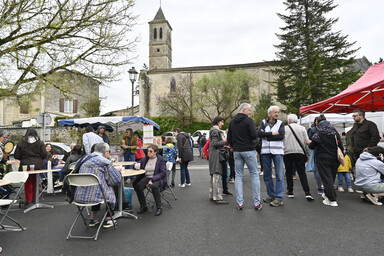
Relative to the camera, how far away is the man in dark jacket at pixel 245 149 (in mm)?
4699

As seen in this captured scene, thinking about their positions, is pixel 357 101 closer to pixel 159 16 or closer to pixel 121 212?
pixel 121 212

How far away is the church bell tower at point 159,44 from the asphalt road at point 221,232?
52.4m

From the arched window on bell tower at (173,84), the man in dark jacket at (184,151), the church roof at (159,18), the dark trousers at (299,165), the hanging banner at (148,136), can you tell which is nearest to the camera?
the dark trousers at (299,165)

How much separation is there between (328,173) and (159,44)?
178 ft

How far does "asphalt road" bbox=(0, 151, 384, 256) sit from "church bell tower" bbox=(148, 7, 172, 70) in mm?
52394

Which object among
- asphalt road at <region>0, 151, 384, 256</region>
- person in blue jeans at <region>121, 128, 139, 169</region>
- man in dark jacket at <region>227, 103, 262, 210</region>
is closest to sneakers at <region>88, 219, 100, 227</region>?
asphalt road at <region>0, 151, 384, 256</region>

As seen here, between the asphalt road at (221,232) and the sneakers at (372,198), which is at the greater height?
the sneakers at (372,198)

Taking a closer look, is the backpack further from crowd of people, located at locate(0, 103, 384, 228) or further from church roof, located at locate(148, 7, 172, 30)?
church roof, located at locate(148, 7, 172, 30)

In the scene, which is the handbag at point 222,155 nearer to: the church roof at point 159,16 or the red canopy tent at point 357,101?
the red canopy tent at point 357,101

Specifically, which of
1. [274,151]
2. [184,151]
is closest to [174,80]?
[184,151]

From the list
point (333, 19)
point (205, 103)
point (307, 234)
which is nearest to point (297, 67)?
point (333, 19)

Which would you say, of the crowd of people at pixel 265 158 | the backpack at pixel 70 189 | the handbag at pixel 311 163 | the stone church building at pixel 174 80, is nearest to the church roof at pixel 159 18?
the stone church building at pixel 174 80

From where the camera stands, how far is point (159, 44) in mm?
54938

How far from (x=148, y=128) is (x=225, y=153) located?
15.6 feet
